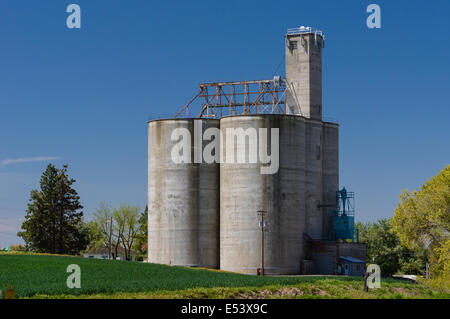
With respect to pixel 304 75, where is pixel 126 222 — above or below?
below

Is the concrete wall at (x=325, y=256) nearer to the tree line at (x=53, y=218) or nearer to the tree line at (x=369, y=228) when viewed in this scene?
the tree line at (x=369, y=228)

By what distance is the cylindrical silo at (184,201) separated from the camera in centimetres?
8662

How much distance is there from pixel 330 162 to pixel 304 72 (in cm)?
1264

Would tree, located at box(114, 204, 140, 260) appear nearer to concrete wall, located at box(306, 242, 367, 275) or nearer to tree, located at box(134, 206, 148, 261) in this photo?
tree, located at box(134, 206, 148, 261)

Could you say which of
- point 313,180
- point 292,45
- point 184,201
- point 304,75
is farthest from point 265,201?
point 292,45

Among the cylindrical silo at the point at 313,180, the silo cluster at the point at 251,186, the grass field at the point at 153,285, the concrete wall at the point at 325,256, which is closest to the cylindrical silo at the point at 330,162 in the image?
the silo cluster at the point at 251,186

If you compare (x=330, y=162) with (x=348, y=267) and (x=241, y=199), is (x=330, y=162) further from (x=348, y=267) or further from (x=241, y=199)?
(x=241, y=199)

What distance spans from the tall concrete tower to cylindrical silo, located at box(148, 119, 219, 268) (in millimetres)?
10931

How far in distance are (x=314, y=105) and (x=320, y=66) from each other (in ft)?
17.1

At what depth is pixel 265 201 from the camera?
8156cm

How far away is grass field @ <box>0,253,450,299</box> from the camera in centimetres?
4834

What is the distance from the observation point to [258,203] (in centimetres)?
8150
